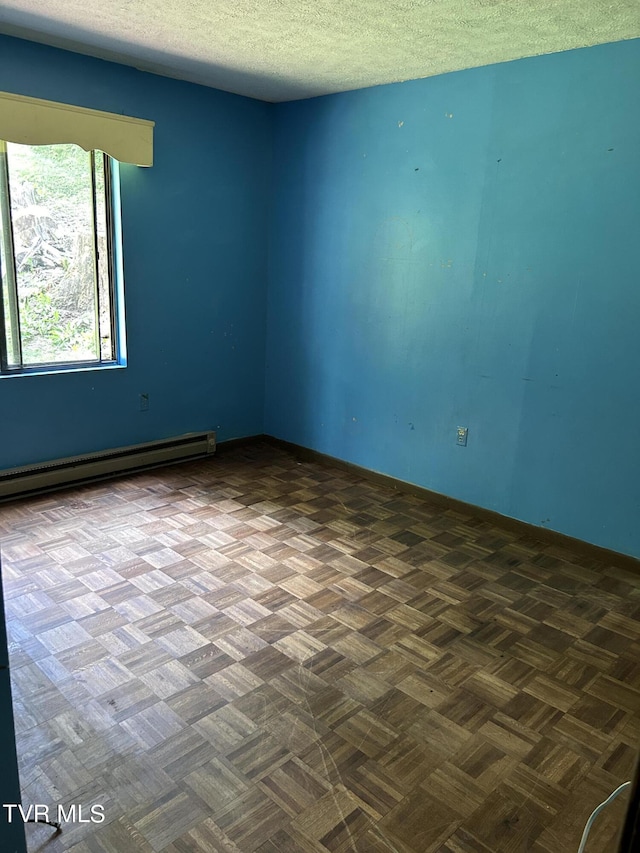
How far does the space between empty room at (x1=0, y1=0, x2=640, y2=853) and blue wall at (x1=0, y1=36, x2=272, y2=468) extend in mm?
20

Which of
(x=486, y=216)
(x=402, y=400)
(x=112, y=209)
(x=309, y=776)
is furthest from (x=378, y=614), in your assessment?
(x=112, y=209)

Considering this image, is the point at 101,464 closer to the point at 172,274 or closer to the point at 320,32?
the point at 172,274

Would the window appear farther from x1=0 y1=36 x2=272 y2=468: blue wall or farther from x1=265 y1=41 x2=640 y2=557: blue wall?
x1=265 y1=41 x2=640 y2=557: blue wall

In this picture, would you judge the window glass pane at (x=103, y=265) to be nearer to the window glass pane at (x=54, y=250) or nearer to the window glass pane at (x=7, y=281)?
the window glass pane at (x=54, y=250)

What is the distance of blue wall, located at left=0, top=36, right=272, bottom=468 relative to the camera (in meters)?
3.56

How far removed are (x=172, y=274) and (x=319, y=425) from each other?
1.43 meters

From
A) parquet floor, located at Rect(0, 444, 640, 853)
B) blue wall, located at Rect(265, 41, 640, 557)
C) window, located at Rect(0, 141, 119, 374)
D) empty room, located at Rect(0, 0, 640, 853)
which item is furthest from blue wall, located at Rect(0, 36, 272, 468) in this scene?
parquet floor, located at Rect(0, 444, 640, 853)

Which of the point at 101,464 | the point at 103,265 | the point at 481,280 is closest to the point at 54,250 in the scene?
the point at 103,265

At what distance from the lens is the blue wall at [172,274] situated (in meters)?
3.56

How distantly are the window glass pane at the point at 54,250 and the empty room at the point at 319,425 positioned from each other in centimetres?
2

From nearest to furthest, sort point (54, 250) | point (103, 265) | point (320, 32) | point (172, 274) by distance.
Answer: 1. point (320, 32)
2. point (54, 250)
3. point (103, 265)
4. point (172, 274)

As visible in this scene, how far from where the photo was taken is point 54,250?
11.9 ft

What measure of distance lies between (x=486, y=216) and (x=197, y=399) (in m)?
2.27

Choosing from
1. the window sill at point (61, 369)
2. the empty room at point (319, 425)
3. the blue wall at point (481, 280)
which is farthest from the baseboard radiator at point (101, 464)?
the blue wall at point (481, 280)
